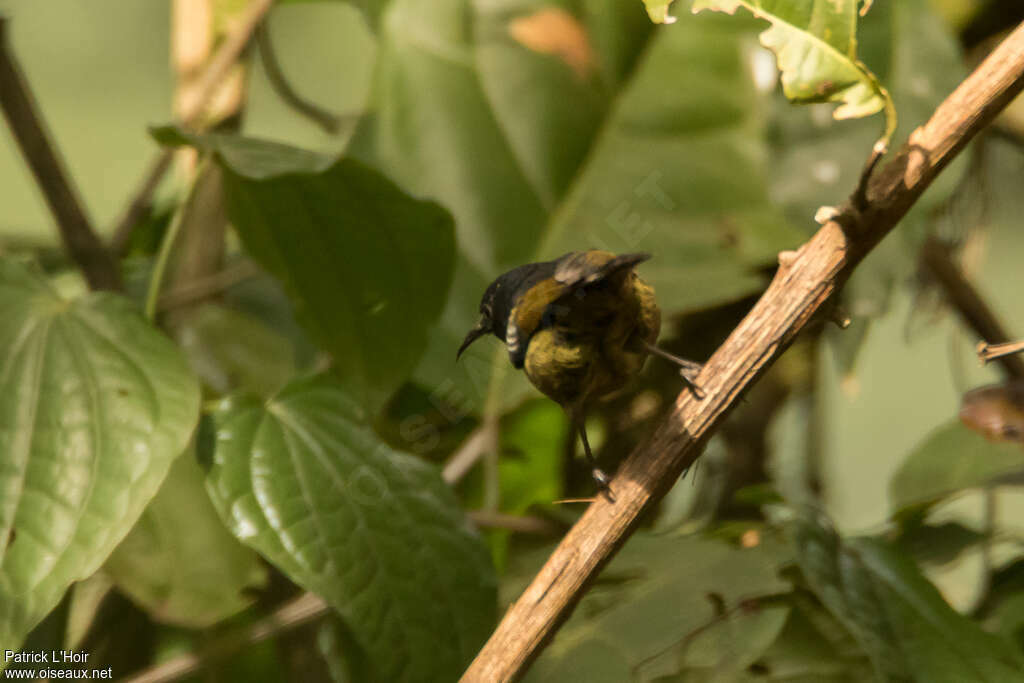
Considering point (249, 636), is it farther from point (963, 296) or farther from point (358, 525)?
point (963, 296)

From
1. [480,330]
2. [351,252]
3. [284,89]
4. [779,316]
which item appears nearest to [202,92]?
[284,89]

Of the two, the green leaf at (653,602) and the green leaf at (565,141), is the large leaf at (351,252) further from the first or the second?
the green leaf at (653,602)

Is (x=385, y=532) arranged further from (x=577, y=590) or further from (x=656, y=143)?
(x=656, y=143)

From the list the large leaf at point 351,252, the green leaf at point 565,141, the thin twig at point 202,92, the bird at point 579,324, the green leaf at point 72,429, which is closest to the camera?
the bird at point 579,324

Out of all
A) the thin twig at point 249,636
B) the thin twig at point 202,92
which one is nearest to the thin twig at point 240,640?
the thin twig at point 249,636

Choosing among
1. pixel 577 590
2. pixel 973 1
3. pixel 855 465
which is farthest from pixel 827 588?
pixel 855 465

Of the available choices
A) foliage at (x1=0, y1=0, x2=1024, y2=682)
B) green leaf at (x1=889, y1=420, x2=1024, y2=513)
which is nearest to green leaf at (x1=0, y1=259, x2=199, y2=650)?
foliage at (x1=0, y1=0, x2=1024, y2=682)

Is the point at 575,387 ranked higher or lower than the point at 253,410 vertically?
higher
